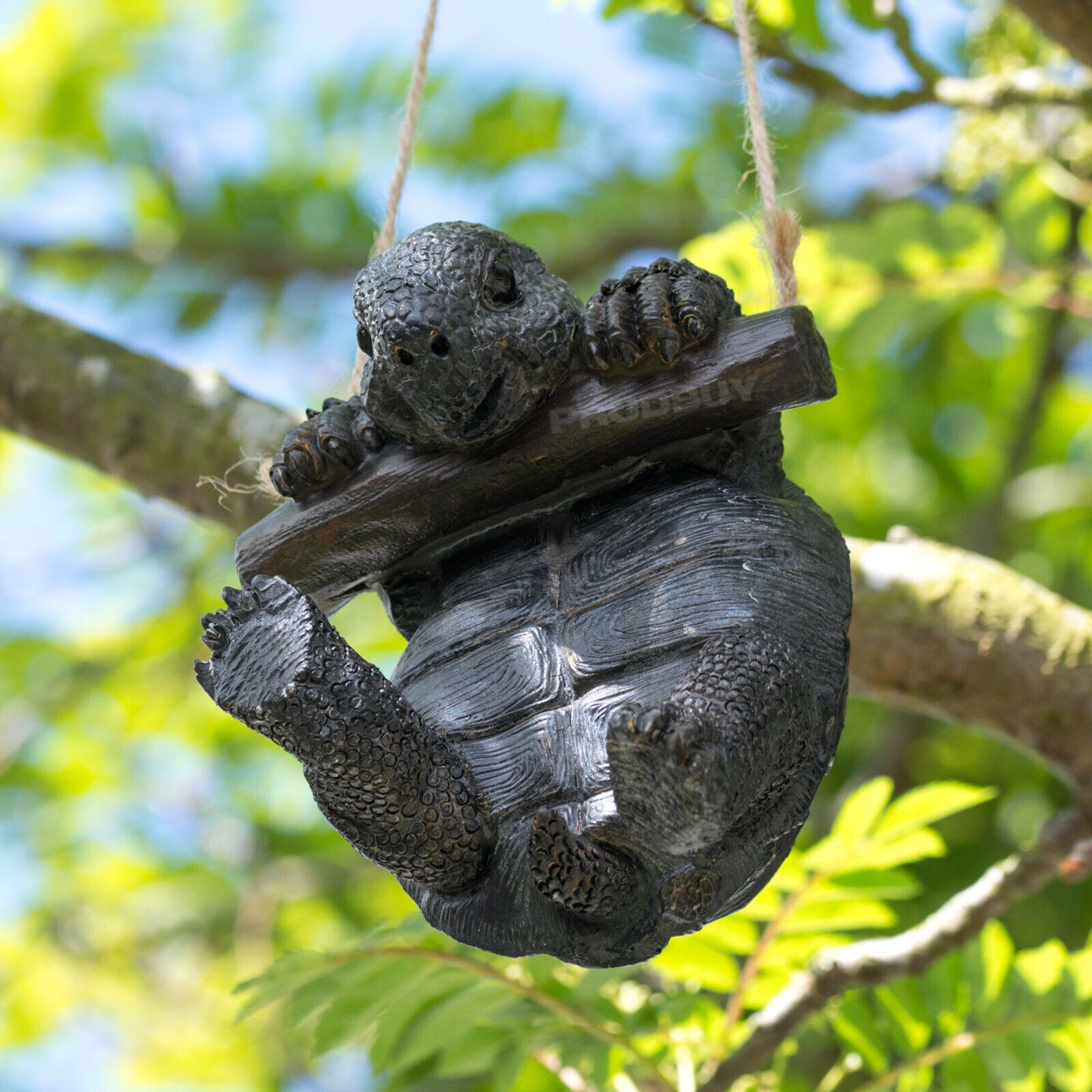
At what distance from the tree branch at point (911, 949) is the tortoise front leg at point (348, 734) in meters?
1.43

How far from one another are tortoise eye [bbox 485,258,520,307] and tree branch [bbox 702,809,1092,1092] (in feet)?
5.79

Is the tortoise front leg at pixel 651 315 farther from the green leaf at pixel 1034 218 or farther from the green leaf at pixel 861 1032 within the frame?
the green leaf at pixel 1034 218

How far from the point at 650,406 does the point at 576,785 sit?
50 cm

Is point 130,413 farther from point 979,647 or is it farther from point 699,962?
point 979,647

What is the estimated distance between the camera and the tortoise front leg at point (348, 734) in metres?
1.62

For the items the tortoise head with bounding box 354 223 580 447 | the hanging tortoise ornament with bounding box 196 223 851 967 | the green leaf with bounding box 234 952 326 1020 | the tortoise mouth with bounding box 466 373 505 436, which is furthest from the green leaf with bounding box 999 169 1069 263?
the green leaf with bounding box 234 952 326 1020

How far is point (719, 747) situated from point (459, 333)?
594mm

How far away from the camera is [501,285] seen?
5.83 feet

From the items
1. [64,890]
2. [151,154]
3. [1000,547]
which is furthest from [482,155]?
[64,890]

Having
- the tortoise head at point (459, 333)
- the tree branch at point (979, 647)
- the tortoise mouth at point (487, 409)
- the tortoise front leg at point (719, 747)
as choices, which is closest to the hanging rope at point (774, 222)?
the tortoise head at point (459, 333)

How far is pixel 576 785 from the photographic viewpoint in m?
1.67

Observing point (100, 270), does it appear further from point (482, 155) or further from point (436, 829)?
point (436, 829)

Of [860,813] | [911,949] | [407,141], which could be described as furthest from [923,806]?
[407,141]

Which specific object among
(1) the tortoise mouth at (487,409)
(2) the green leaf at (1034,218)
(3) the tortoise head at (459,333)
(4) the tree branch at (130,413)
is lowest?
(4) the tree branch at (130,413)
